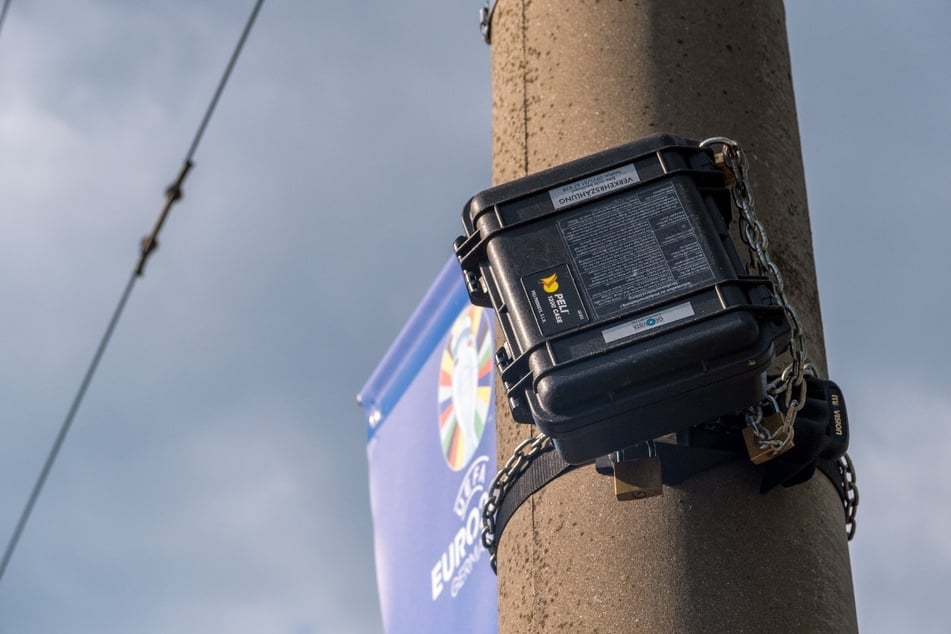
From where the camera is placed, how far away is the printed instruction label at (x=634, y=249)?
256cm

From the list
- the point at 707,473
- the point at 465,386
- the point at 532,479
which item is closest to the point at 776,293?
the point at 707,473

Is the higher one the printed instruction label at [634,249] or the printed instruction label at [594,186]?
the printed instruction label at [594,186]

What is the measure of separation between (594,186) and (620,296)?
0.25 m

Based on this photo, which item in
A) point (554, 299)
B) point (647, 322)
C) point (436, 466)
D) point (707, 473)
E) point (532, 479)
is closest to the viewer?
point (647, 322)

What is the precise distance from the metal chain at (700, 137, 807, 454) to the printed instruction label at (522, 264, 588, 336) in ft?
1.10

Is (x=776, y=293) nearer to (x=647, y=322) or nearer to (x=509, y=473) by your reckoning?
(x=647, y=322)

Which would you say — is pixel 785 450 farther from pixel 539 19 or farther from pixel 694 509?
pixel 539 19

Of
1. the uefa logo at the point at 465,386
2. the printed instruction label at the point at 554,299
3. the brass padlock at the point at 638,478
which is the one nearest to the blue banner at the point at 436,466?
the uefa logo at the point at 465,386

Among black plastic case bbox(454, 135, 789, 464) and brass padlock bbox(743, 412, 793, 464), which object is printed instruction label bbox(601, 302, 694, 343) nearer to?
black plastic case bbox(454, 135, 789, 464)

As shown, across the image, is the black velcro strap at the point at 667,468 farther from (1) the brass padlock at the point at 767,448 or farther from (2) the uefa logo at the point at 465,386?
(2) the uefa logo at the point at 465,386

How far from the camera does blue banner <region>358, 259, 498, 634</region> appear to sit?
556 cm

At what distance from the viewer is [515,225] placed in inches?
107

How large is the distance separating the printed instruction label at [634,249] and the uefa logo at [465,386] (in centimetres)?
312

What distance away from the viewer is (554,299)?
2.61 m
